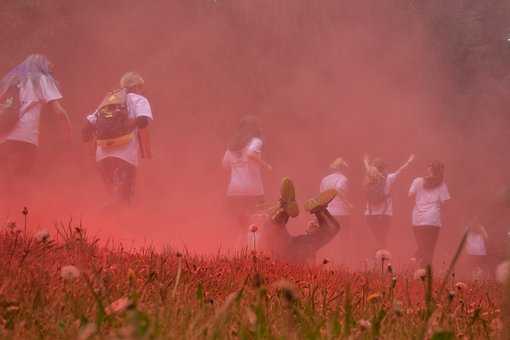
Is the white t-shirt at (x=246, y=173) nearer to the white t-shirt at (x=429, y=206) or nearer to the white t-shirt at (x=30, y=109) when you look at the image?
the white t-shirt at (x=30, y=109)

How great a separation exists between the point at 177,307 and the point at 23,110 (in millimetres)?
5214

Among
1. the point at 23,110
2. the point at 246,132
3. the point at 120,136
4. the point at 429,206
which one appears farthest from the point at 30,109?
the point at 429,206

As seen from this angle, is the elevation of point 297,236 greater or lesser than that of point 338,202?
lesser

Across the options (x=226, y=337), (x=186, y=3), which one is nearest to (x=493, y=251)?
(x=186, y=3)

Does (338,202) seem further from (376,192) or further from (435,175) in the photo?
(435,175)

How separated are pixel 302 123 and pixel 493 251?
20.8 feet

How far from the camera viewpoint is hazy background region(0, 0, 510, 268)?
1447 cm

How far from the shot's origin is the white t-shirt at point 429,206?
9.45 m

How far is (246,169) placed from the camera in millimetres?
8273

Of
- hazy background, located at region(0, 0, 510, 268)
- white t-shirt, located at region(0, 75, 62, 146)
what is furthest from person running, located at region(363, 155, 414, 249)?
white t-shirt, located at region(0, 75, 62, 146)

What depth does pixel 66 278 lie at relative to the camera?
2.00m

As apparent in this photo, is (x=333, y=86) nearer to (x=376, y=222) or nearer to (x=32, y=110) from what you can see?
(x=376, y=222)

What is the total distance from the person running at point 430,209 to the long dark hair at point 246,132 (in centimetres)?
276

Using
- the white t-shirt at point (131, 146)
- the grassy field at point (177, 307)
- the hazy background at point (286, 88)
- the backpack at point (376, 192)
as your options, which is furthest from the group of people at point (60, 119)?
the hazy background at point (286, 88)
